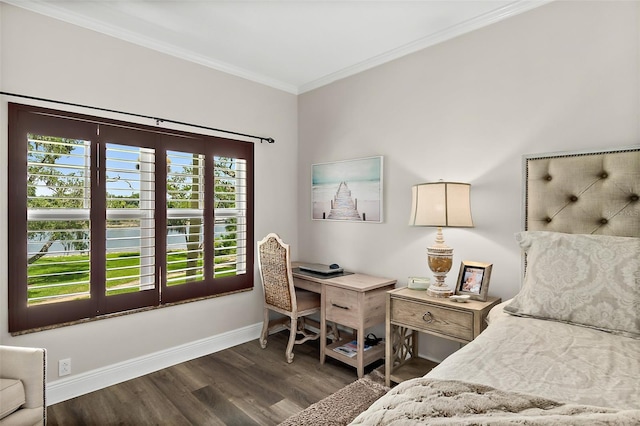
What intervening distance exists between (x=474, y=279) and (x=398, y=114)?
149 centimetres

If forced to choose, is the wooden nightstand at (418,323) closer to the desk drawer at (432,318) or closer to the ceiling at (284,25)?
the desk drawer at (432,318)

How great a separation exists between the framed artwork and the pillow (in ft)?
4.86

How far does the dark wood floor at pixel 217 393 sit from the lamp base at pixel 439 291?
92cm

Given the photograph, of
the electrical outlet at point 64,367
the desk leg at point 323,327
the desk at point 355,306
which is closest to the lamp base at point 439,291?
the desk at point 355,306

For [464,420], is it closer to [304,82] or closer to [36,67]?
[36,67]

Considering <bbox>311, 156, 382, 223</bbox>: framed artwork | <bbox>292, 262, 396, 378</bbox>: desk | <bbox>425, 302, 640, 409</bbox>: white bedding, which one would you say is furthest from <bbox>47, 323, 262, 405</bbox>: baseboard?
<bbox>425, 302, 640, 409</bbox>: white bedding

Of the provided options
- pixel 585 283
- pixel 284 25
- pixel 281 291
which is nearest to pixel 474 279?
pixel 585 283

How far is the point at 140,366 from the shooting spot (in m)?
2.75

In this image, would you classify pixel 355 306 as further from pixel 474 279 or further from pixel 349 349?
pixel 474 279

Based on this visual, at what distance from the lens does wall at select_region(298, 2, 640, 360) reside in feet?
6.59

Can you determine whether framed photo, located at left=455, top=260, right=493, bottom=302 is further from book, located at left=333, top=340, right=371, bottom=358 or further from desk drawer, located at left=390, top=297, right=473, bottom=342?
book, located at left=333, top=340, right=371, bottom=358

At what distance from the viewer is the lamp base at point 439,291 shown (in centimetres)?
233

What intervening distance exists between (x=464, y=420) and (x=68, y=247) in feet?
8.64

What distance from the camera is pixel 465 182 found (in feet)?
8.47
